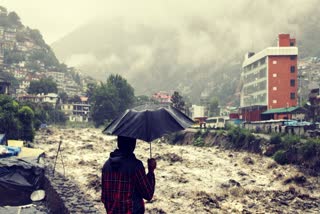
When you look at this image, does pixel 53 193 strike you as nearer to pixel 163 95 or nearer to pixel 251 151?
pixel 251 151

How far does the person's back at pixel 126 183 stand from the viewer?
3986mm

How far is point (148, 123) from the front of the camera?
15.1 ft

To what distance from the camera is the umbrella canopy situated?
4449mm

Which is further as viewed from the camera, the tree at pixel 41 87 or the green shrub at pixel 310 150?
the tree at pixel 41 87

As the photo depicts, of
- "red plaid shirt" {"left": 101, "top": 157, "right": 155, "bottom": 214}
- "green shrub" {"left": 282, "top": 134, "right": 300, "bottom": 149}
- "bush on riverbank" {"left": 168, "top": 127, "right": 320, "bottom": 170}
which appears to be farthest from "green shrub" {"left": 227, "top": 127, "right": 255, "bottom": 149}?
"red plaid shirt" {"left": 101, "top": 157, "right": 155, "bottom": 214}

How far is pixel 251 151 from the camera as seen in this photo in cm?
4128

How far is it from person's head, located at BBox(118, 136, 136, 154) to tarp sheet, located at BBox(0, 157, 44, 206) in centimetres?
1214

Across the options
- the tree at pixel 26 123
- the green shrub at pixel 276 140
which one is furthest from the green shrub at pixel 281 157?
the tree at pixel 26 123

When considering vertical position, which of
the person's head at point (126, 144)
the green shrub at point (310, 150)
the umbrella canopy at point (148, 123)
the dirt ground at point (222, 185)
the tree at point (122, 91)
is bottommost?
the dirt ground at point (222, 185)

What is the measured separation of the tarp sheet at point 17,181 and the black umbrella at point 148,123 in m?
11.7

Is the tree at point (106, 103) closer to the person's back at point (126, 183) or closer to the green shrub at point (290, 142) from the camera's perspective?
the green shrub at point (290, 142)

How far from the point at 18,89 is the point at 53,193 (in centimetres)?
13181

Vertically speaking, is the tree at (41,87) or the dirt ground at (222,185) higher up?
the tree at (41,87)

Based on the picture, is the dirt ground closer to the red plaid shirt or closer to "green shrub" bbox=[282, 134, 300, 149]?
"green shrub" bbox=[282, 134, 300, 149]
